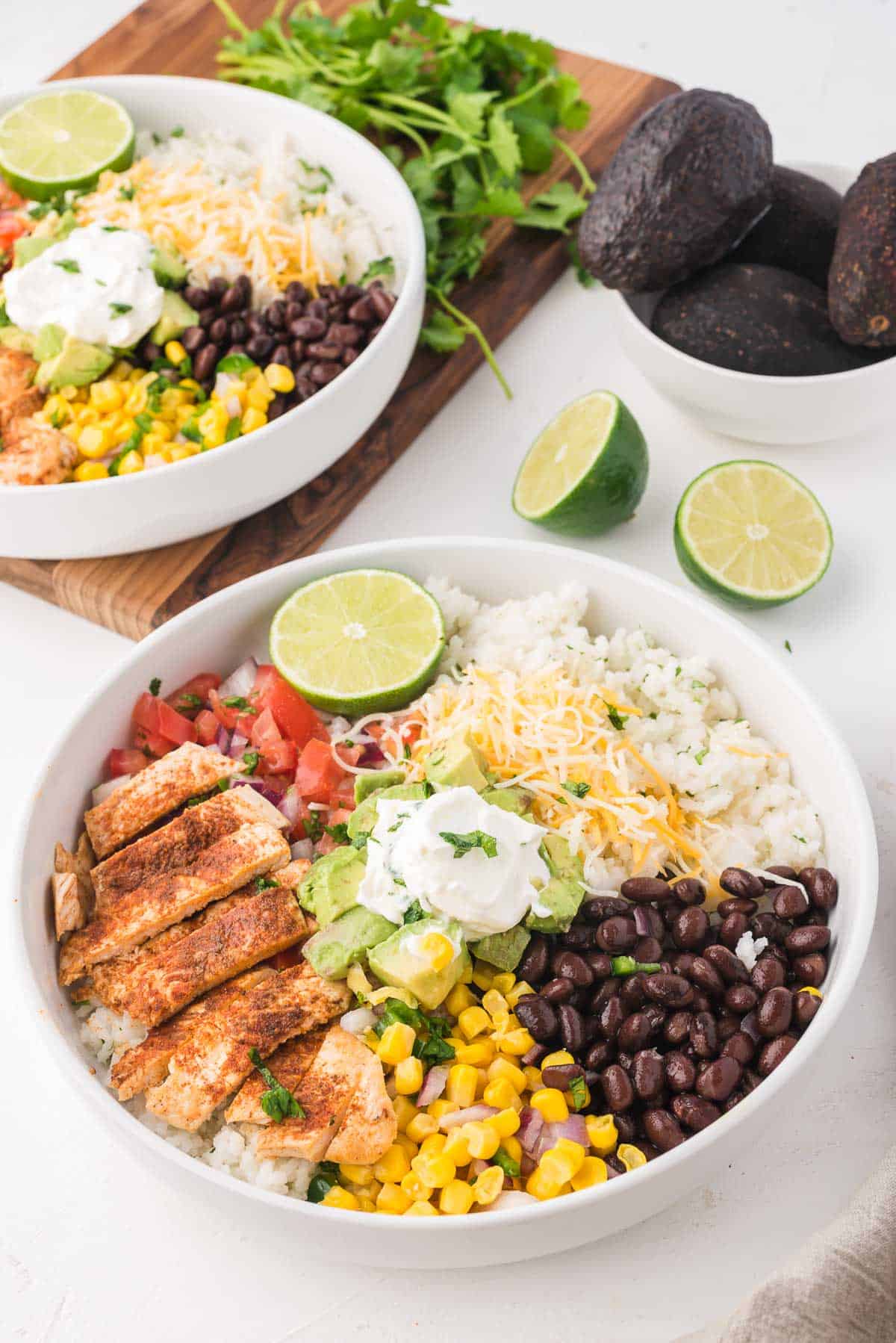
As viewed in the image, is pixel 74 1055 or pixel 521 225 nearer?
pixel 74 1055

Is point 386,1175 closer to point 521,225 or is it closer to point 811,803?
point 811,803

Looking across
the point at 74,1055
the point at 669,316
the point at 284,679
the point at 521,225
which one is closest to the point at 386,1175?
the point at 74,1055

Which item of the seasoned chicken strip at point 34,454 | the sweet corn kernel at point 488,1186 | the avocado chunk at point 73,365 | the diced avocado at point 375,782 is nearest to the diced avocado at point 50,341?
the avocado chunk at point 73,365

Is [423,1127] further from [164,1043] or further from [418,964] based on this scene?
[164,1043]

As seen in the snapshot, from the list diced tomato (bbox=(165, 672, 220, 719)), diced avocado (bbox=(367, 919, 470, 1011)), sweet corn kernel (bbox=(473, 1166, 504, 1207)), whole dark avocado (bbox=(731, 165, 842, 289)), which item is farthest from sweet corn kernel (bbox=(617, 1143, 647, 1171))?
whole dark avocado (bbox=(731, 165, 842, 289))

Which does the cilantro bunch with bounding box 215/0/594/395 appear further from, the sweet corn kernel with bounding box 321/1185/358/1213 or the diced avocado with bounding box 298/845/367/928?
the sweet corn kernel with bounding box 321/1185/358/1213
